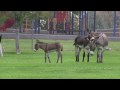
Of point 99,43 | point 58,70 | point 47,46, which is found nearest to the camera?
point 58,70

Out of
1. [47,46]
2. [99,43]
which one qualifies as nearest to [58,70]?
[47,46]

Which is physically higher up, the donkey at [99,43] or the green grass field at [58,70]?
the donkey at [99,43]

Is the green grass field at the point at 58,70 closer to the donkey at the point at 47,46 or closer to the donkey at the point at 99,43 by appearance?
the donkey at the point at 99,43

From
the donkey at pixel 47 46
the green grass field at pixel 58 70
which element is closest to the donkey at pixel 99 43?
the green grass field at pixel 58 70

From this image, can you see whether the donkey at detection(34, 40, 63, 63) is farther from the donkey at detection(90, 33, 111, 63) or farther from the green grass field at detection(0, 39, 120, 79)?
the donkey at detection(90, 33, 111, 63)

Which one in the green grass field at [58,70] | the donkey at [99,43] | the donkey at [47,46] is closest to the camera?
the green grass field at [58,70]

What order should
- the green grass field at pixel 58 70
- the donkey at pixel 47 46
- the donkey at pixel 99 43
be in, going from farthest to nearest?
the donkey at pixel 99 43
the donkey at pixel 47 46
the green grass field at pixel 58 70

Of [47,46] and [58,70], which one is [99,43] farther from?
[58,70]

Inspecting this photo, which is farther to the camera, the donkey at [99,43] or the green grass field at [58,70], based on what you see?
the donkey at [99,43]

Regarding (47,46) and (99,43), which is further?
(99,43)

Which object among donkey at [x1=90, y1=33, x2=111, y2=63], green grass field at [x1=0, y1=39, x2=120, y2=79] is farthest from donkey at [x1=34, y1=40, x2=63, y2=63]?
donkey at [x1=90, y1=33, x2=111, y2=63]
